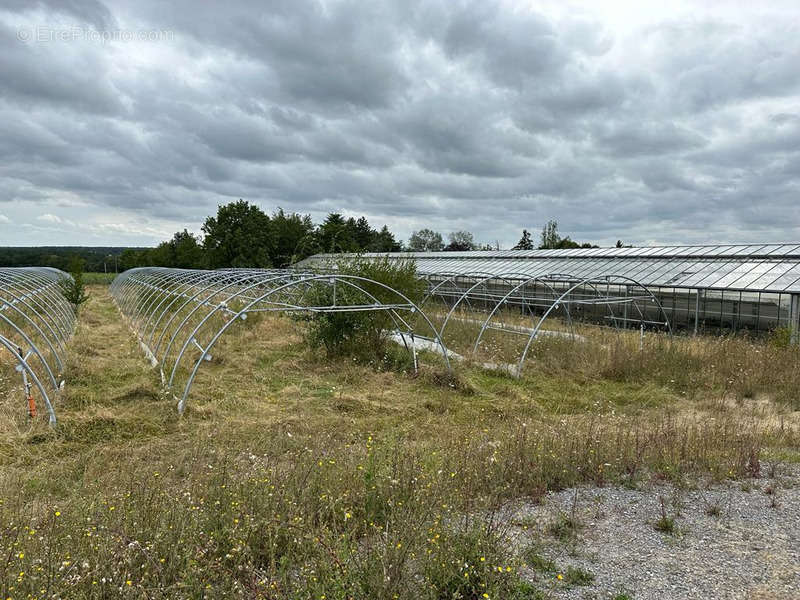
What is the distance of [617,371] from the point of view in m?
12.9

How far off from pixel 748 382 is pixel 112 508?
40.0 ft

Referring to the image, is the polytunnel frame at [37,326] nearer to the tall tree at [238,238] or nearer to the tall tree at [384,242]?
the tall tree at [238,238]

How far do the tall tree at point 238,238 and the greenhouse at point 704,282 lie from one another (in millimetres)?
26928

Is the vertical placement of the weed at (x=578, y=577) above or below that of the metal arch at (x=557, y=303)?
below

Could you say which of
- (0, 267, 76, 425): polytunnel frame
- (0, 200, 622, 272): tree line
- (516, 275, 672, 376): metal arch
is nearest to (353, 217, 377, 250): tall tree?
(0, 200, 622, 272): tree line

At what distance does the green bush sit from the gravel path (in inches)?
325

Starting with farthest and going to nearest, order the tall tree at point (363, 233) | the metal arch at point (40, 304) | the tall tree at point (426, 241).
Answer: the tall tree at point (426, 241)
the tall tree at point (363, 233)
the metal arch at point (40, 304)

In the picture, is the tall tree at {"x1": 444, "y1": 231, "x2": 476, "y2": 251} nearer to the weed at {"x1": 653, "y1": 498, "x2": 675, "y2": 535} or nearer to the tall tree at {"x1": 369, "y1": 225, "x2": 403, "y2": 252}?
the tall tree at {"x1": 369, "y1": 225, "x2": 403, "y2": 252}

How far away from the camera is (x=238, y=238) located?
48625 millimetres

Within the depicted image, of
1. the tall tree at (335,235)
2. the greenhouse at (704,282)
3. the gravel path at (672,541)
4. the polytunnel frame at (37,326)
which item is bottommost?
the gravel path at (672,541)

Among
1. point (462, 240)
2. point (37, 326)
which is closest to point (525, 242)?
point (462, 240)

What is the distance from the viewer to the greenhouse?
16.7 m

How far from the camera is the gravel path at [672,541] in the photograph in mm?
4184

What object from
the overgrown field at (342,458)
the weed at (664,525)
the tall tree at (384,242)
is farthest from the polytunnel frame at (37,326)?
the tall tree at (384,242)
